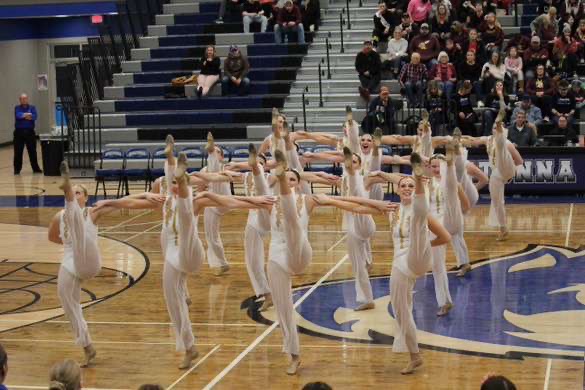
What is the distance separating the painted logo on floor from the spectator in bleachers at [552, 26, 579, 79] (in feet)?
32.7

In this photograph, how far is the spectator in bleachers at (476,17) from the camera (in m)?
29.1

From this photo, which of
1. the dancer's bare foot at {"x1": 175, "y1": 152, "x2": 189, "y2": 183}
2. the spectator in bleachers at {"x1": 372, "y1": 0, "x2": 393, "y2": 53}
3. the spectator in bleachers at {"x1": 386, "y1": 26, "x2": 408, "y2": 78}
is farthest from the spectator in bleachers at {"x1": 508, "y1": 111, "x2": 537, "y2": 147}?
the dancer's bare foot at {"x1": 175, "y1": 152, "x2": 189, "y2": 183}

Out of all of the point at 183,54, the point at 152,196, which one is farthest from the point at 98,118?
the point at 152,196

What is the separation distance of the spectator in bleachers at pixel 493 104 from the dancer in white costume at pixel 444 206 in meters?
9.79

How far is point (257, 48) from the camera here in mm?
31859

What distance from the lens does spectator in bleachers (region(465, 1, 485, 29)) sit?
2906 cm

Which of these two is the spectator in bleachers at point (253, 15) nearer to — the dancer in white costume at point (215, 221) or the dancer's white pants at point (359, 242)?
the dancer in white costume at point (215, 221)

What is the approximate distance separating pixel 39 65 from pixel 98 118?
41.3 feet

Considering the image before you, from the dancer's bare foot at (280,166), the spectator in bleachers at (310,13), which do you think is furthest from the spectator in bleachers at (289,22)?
the dancer's bare foot at (280,166)

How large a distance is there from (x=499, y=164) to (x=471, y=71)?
812 cm

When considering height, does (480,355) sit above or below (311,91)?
below

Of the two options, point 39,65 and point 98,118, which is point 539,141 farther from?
point 39,65

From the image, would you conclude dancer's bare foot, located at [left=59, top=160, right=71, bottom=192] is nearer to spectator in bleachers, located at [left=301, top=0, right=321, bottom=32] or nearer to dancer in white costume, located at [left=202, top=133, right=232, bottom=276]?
dancer in white costume, located at [left=202, top=133, right=232, bottom=276]

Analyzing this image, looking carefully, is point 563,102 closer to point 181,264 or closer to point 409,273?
point 409,273
